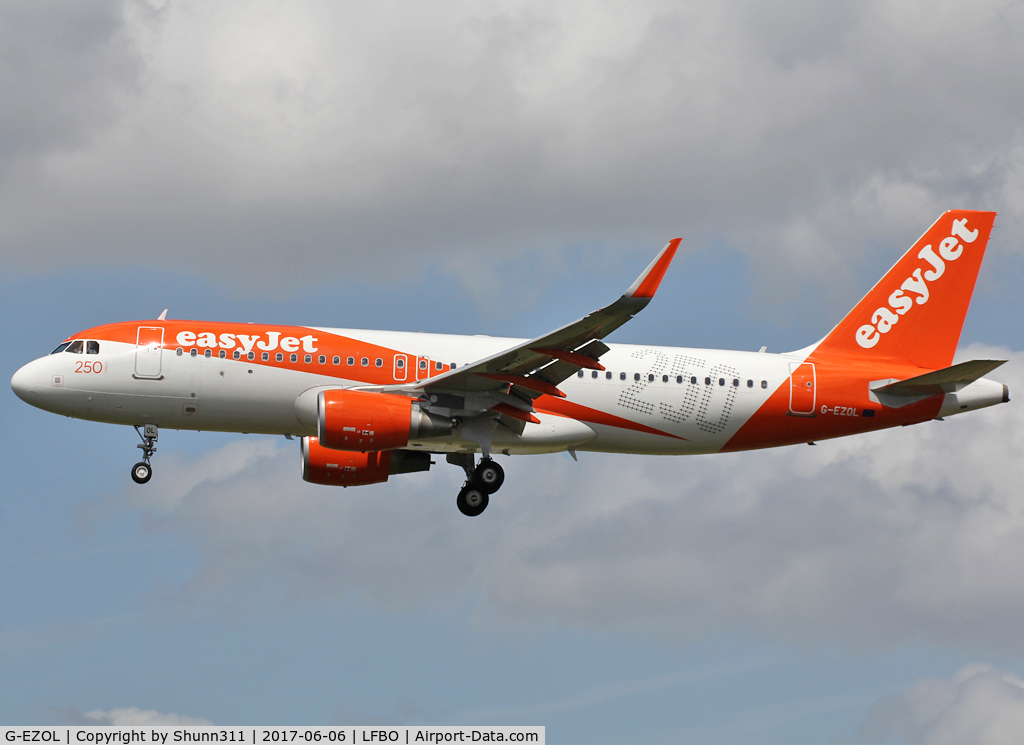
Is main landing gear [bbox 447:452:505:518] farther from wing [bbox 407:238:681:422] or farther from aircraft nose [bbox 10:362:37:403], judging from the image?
aircraft nose [bbox 10:362:37:403]

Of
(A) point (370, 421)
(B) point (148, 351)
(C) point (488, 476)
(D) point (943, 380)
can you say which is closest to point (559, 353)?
(A) point (370, 421)

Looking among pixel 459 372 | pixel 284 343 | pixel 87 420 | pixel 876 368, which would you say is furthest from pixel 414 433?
pixel 876 368

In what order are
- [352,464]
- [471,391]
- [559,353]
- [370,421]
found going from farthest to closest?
[352,464] → [471,391] → [370,421] → [559,353]

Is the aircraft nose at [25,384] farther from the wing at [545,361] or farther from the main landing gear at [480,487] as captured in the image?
the main landing gear at [480,487]

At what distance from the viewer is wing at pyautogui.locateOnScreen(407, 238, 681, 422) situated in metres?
26.9

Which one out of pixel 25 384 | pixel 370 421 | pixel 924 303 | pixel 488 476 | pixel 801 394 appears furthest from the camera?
pixel 924 303

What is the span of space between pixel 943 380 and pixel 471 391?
1373 cm

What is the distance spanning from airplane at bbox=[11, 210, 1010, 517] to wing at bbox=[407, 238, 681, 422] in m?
0.06

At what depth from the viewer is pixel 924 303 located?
3844cm

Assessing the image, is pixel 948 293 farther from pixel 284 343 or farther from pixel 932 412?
pixel 284 343

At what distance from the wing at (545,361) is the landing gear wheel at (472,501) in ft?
10.2

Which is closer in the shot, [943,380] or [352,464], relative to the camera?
[943,380]

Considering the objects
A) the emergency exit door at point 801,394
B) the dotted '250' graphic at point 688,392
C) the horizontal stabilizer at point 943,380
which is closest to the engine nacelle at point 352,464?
the dotted '250' graphic at point 688,392

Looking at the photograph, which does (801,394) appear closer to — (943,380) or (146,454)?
(943,380)
